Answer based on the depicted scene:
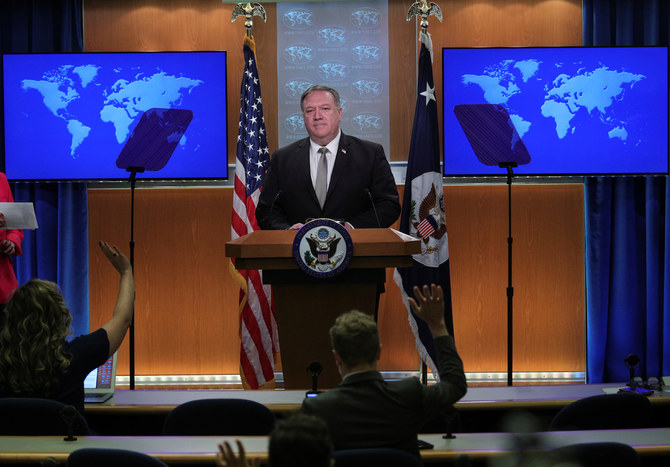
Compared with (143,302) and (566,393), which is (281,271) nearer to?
(566,393)

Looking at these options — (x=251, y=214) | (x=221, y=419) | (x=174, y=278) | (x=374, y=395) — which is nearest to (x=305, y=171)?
(x=251, y=214)

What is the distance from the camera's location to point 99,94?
19.7 feet

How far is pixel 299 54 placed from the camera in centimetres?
617

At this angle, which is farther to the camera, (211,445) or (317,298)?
(317,298)

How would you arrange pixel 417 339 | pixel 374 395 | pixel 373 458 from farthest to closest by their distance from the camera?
pixel 417 339
pixel 374 395
pixel 373 458

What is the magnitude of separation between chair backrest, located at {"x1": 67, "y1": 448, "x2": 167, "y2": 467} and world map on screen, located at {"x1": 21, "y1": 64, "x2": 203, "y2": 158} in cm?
426

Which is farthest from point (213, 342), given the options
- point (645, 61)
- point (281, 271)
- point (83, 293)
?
point (645, 61)

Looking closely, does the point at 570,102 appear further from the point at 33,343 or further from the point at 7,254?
the point at 33,343

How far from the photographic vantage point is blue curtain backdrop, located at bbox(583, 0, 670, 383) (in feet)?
20.0

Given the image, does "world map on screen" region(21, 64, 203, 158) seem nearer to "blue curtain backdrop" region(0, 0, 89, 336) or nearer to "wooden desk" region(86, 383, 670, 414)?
"blue curtain backdrop" region(0, 0, 89, 336)

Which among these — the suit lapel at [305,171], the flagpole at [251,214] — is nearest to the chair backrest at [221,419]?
the suit lapel at [305,171]

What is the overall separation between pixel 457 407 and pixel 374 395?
4.10 feet

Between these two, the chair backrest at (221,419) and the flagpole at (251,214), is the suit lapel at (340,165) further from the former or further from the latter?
the chair backrest at (221,419)

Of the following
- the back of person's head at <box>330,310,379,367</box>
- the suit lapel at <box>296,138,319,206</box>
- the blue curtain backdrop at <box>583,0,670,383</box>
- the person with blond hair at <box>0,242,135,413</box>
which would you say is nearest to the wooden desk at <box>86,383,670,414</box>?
the person with blond hair at <box>0,242,135,413</box>
